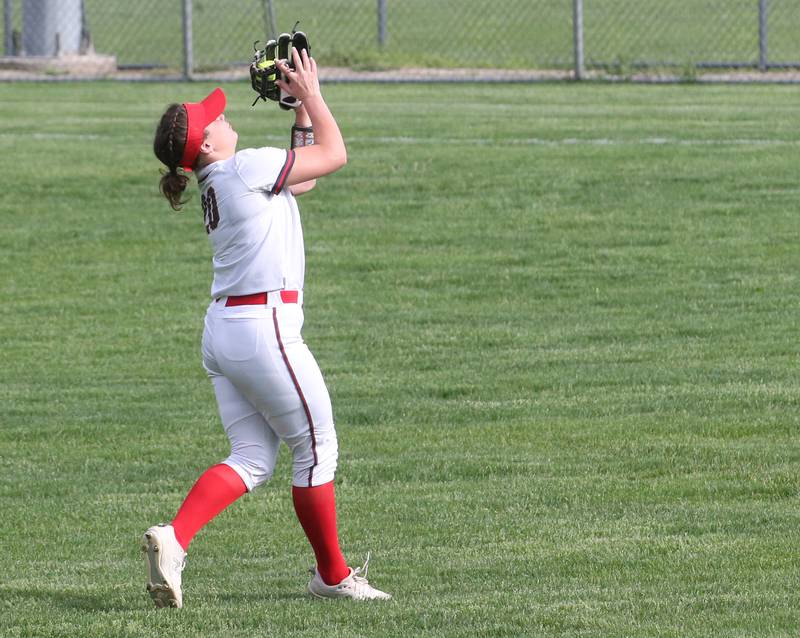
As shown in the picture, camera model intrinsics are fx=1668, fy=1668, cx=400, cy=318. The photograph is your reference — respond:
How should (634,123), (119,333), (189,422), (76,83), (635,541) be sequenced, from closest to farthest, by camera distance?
(635,541), (189,422), (119,333), (634,123), (76,83)

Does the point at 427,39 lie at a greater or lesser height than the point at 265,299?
greater

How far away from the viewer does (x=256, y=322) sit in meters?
5.12

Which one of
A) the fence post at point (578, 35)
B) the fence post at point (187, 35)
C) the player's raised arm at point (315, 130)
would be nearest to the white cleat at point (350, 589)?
the player's raised arm at point (315, 130)

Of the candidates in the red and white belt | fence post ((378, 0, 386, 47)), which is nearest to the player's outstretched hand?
the red and white belt

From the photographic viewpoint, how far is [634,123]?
1616 centimetres

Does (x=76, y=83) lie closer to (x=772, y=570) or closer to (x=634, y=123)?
(x=634, y=123)

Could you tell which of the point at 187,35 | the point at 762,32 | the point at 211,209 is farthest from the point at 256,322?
the point at 187,35

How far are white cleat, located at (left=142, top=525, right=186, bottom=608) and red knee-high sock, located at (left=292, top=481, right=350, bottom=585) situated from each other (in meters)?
0.42

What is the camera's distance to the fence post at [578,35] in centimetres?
1852

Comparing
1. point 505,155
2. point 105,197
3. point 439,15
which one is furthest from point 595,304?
point 439,15

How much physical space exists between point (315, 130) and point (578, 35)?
13868 mm

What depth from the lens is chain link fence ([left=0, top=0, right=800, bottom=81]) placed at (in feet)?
65.8

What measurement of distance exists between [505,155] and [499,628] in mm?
10431

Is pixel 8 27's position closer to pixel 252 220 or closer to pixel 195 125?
pixel 195 125
